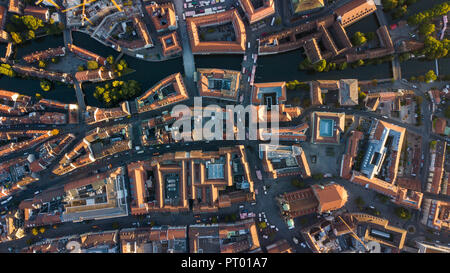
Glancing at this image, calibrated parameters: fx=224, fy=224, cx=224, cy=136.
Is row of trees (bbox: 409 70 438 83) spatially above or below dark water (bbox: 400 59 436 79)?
below

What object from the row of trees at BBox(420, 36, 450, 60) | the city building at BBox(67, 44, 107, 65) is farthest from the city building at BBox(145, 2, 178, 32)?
the row of trees at BBox(420, 36, 450, 60)

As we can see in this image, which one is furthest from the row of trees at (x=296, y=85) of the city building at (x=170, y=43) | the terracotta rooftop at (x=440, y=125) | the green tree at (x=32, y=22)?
the green tree at (x=32, y=22)

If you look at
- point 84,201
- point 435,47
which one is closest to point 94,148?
point 84,201

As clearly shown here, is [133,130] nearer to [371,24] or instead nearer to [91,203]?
[91,203]

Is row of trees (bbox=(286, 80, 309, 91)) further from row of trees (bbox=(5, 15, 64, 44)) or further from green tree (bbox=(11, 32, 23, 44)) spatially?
green tree (bbox=(11, 32, 23, 44))

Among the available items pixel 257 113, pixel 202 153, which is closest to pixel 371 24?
pixel 257 113

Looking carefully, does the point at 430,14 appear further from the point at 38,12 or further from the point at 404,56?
the point at 38,12
